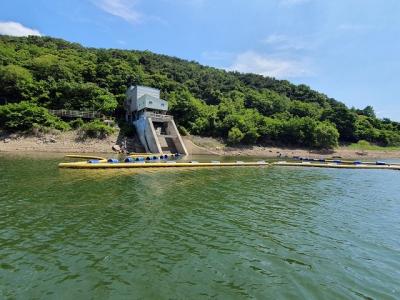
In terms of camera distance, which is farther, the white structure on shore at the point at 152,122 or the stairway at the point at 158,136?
the white structure on shore at the point at 152,122

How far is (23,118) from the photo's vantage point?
51500 millimetres

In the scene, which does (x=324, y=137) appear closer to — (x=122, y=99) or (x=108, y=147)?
(x=122, y=99)

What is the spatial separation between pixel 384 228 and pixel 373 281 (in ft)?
22.3

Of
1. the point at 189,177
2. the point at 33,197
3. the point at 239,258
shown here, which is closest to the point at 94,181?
the point at 33,197

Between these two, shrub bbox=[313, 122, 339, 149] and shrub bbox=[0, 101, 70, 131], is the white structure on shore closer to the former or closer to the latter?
shrub bbox=[0, 101, 70, 131]

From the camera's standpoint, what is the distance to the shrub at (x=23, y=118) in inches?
2012

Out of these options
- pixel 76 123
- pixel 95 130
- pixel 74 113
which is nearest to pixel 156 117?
pixel 95 130

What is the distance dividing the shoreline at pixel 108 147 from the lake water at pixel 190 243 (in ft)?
96.6

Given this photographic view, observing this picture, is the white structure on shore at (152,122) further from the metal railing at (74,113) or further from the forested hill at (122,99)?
the metal railing at (74,113)

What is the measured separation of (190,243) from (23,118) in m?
50.9

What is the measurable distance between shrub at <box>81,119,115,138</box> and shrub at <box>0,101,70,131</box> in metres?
5.18

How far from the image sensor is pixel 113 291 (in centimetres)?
774

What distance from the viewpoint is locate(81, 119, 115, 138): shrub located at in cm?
5491

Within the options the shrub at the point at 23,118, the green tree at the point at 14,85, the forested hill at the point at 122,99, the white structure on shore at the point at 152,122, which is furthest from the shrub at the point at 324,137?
the green tree at the point at 14,85
